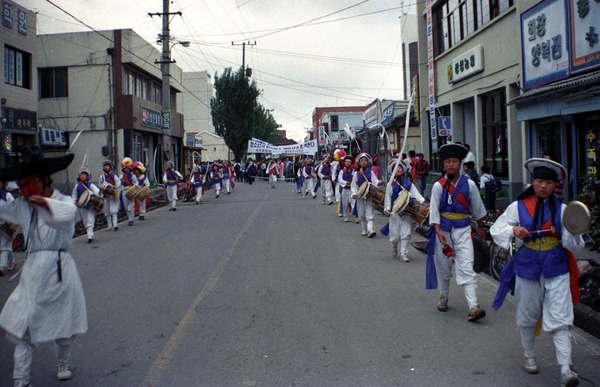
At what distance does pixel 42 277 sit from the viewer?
481 centimetres

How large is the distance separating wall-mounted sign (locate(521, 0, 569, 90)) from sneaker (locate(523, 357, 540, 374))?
1034 cm

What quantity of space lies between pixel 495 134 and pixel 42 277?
57.7 feet

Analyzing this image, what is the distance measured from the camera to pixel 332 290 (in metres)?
8.41

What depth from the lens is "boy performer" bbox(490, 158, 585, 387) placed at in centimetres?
482

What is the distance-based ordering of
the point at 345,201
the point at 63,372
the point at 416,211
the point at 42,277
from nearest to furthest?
the point at 42,277 < the point at 63,372 < the point at 416,211 < the point at 345,201

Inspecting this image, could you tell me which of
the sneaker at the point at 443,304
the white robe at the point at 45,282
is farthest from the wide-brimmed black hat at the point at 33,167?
the sneaker at the point at 443,304

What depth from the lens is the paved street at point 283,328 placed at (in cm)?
514

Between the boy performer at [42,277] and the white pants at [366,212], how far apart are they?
9.51 metres

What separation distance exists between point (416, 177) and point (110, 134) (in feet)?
57.4

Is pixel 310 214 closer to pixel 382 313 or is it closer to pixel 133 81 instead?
pixel 382 313

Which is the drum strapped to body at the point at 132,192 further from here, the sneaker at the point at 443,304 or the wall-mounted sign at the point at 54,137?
the sneaker at the point at 443,304

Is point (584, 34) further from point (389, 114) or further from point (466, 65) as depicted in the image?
point (389, 114)

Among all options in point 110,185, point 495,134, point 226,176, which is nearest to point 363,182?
point 110,185

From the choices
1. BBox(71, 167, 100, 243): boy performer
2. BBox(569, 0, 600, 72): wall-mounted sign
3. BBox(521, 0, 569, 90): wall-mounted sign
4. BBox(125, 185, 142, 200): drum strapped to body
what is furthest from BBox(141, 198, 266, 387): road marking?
BBox(521, 0, 569, 90): wall-mounted sign
